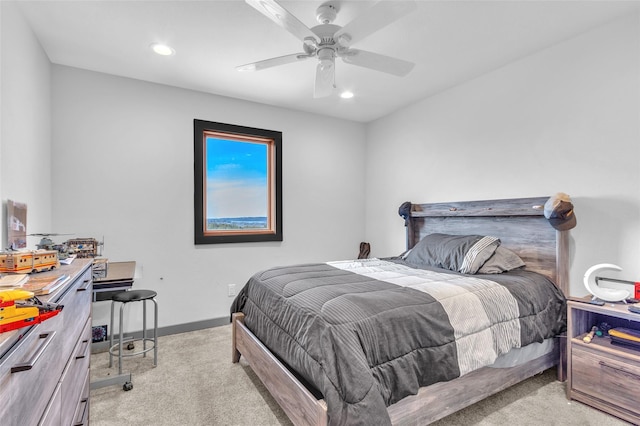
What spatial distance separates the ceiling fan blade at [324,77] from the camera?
2.15 m

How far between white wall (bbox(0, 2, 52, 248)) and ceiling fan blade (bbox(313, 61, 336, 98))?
6.04 ft

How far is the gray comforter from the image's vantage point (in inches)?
56.1

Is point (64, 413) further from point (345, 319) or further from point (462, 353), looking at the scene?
point (462, 353)

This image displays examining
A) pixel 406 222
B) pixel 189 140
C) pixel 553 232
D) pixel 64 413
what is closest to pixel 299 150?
pixel 189 140

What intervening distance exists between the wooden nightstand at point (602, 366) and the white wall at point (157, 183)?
2.80 m

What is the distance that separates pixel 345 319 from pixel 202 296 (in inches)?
94.9

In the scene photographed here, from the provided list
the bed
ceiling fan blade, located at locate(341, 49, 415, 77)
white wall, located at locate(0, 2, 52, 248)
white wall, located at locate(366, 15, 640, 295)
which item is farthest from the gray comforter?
white wall, located at locate(0, 2, 52, 248)

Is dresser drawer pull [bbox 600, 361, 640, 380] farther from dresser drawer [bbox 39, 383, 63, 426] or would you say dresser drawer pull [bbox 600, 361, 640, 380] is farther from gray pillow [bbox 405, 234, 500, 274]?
dresser drawer [bbox 39, 383, 63, 426]

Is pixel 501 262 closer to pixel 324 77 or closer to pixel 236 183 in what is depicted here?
pixel 324 77

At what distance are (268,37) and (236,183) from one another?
186 centimetres

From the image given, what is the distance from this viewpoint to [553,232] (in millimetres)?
2551

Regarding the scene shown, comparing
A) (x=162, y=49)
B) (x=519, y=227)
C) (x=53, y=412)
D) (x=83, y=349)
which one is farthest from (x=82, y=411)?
(x=519, y=227)

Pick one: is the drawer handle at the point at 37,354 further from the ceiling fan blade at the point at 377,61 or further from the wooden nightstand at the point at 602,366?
the wooden nightstand at the point at 602,366

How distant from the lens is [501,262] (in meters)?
2.66
